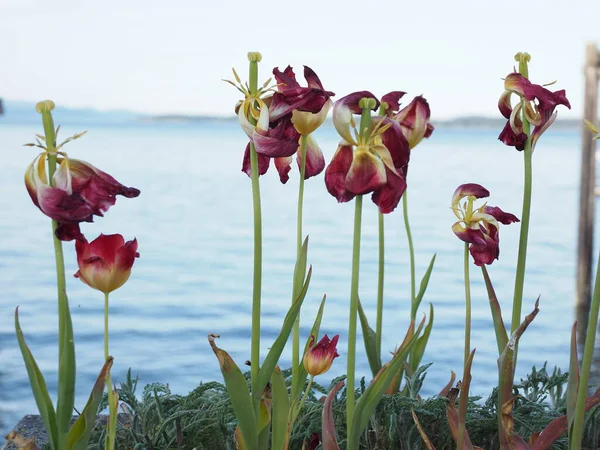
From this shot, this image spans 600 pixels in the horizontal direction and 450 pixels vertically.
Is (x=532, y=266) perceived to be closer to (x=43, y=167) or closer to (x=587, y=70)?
(x=587, y=70)

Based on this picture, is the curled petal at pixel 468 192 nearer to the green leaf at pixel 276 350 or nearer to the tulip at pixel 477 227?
the tulip at pixel 477 227

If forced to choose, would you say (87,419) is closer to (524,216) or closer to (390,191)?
(390,191)

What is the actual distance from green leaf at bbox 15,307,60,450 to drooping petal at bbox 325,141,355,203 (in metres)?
0.42

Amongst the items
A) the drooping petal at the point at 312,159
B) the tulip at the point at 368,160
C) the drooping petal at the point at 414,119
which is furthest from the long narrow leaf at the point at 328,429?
the drooping petal at the point at 414,119

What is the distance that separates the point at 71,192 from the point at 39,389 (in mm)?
262

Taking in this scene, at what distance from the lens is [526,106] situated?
3.92 feet

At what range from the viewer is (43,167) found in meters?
0.97

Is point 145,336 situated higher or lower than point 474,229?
lower

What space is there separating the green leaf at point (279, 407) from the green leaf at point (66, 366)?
281 mm

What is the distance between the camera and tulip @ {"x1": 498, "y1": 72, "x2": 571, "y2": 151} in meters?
1.17

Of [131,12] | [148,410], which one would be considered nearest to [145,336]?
[148,410]

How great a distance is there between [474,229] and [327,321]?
349 cm

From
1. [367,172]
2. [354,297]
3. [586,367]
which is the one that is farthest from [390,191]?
[586,367]

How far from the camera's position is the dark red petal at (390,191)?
3.42 ft
